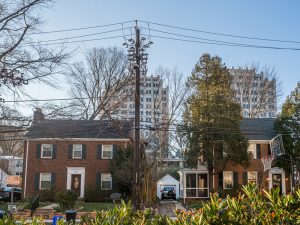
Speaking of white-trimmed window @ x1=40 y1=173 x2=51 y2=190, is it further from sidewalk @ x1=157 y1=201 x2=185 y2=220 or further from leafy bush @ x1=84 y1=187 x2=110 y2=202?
sidewalk @ x1=157 y1=201 x2=185 y2=220

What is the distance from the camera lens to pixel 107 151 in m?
34.7

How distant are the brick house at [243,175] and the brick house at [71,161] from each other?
22.0 feet

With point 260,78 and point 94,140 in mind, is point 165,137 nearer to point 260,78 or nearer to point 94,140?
point 94,140

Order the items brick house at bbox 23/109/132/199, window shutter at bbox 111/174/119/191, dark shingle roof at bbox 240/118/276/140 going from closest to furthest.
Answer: window shutter at bbox 111/174/119/191
brick house at bbox 23/109/132/199
dark shingle roof at bbox 240/118/276/140

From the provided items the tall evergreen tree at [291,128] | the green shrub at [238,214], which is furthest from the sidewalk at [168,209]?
the green shrub at [238,214]

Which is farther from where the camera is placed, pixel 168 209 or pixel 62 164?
pixel 62 164

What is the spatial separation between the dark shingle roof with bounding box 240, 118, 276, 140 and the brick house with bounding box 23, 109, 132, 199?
36.3 feet

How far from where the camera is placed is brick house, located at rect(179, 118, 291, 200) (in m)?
33.8

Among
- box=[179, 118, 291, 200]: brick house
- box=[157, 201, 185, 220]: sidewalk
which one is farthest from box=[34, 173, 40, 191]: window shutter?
box=[179, 118, 291, 200]: brick house

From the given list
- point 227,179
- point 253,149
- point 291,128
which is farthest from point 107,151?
point 291,128

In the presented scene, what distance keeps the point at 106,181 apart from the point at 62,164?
4291mm

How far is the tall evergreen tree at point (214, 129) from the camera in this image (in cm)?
3081

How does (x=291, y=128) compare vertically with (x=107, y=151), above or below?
above

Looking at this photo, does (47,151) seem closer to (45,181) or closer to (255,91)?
(45,181)
